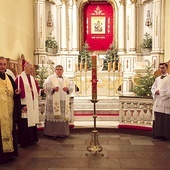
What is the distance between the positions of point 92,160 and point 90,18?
9.05m

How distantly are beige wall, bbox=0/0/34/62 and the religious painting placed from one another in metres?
2.77

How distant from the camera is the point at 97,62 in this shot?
37.4 feet

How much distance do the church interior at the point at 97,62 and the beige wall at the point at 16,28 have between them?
3 cm

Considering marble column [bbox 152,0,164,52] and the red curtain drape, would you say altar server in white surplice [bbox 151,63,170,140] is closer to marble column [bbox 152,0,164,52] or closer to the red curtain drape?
marble column [bbox 152,0,164,52]

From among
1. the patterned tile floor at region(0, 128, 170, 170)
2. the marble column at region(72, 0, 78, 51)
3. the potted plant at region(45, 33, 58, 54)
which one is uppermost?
the marble column at region(72, 0, 78, 51)

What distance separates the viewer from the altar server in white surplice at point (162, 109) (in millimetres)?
6422

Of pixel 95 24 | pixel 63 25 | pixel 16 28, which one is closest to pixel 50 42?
pixel 63 25

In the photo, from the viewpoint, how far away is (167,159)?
16.6 feet

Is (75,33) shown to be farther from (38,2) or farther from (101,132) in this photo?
(101,132)

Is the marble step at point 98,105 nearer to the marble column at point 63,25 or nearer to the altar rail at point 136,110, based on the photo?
the altar rail at point 136,110

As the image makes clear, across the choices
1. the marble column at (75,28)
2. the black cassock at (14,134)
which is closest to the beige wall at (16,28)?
the marble column at (75,28)

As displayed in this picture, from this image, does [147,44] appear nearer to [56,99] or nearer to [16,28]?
[16,28]

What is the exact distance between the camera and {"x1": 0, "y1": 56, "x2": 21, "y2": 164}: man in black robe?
4.85m

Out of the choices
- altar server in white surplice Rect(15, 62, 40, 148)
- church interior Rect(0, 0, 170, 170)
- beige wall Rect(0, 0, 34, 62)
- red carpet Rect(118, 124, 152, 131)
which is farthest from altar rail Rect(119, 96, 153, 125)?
beige wall Rect(0, 0, 34, 62)
